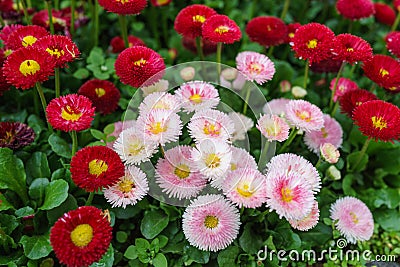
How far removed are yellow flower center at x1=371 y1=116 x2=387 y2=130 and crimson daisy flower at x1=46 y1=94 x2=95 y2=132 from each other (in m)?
0.94

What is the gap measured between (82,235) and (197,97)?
62 centimetres

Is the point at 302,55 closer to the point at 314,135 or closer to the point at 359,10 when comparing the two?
the point at 314,135

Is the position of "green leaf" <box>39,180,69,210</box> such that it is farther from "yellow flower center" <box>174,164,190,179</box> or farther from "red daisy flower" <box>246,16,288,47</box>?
"red daisy flower" <box>246,16,288,47</box>

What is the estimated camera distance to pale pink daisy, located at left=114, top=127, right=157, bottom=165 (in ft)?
4.64

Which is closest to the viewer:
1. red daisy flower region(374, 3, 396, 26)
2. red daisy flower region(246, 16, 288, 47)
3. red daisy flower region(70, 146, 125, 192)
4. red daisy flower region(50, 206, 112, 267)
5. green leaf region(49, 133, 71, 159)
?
red daisy flower region(50, 206, 112, 267)

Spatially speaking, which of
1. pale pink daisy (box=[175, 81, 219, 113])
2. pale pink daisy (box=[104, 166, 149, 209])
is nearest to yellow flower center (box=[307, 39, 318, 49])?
pale pink daisy (box=[175, 81, 219, 113])

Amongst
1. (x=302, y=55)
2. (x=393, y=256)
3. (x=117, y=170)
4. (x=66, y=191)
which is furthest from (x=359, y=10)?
(x=66, y=191)

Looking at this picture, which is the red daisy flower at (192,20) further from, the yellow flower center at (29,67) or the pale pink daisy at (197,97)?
the yellow flower center at (29,67)

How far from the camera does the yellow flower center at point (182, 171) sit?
1438mm

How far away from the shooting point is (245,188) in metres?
1.36

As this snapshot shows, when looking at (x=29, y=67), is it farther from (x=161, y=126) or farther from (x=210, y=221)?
(x=210, y=221)

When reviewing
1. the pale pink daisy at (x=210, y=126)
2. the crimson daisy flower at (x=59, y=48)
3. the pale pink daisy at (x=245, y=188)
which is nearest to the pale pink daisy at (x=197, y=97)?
the pale pink daisy at (x=210, y=126)

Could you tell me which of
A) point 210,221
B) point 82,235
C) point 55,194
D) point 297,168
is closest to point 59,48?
point 55,194

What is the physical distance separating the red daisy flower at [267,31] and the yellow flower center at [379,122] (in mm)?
608
